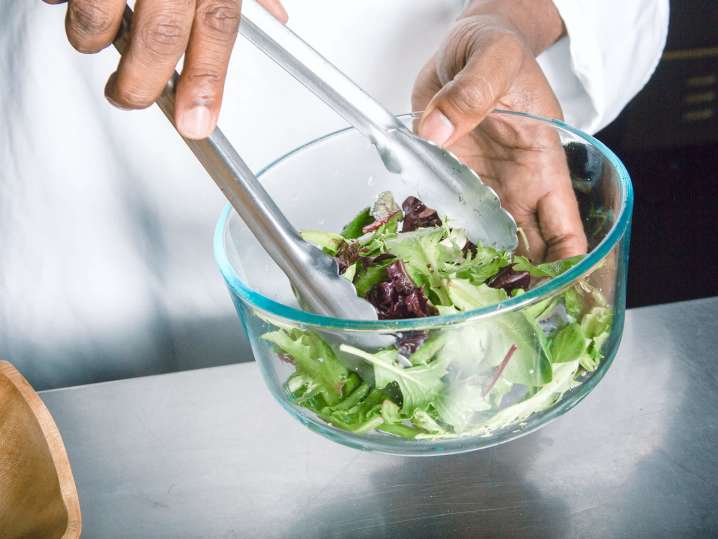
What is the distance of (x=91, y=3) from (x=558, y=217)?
33cm

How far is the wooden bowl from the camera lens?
0.50 metres

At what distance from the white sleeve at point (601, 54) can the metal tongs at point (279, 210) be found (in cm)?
30

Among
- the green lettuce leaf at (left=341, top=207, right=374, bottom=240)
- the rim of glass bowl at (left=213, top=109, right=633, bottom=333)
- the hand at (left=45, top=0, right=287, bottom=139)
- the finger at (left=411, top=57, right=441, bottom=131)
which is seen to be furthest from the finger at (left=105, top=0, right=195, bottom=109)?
the finger at (left=411, top=57, right=441, bottom=131)

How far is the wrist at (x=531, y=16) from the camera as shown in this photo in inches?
30.4

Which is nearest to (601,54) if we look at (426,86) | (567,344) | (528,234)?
(426,86)

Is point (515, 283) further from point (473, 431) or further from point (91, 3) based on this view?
point (91, 3)

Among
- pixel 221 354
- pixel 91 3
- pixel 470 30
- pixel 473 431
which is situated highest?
pixel 91 3

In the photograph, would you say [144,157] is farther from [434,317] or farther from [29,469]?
Result: [434,317]

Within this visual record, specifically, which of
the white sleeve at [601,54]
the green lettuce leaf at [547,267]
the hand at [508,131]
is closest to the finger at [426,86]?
the hand at [508,131]

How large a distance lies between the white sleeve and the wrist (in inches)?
0.8

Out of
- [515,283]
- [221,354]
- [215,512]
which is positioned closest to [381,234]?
[515,283]

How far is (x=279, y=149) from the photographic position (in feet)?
2.78

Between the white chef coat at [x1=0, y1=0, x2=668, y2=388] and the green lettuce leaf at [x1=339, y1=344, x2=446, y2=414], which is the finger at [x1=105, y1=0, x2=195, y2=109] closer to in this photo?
the green lettuce leaf at [x1=339, y1=344, x2=446, y2=414]

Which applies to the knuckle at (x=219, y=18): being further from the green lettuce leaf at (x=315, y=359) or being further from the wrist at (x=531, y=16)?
the wrist at (x=531, y=16)
